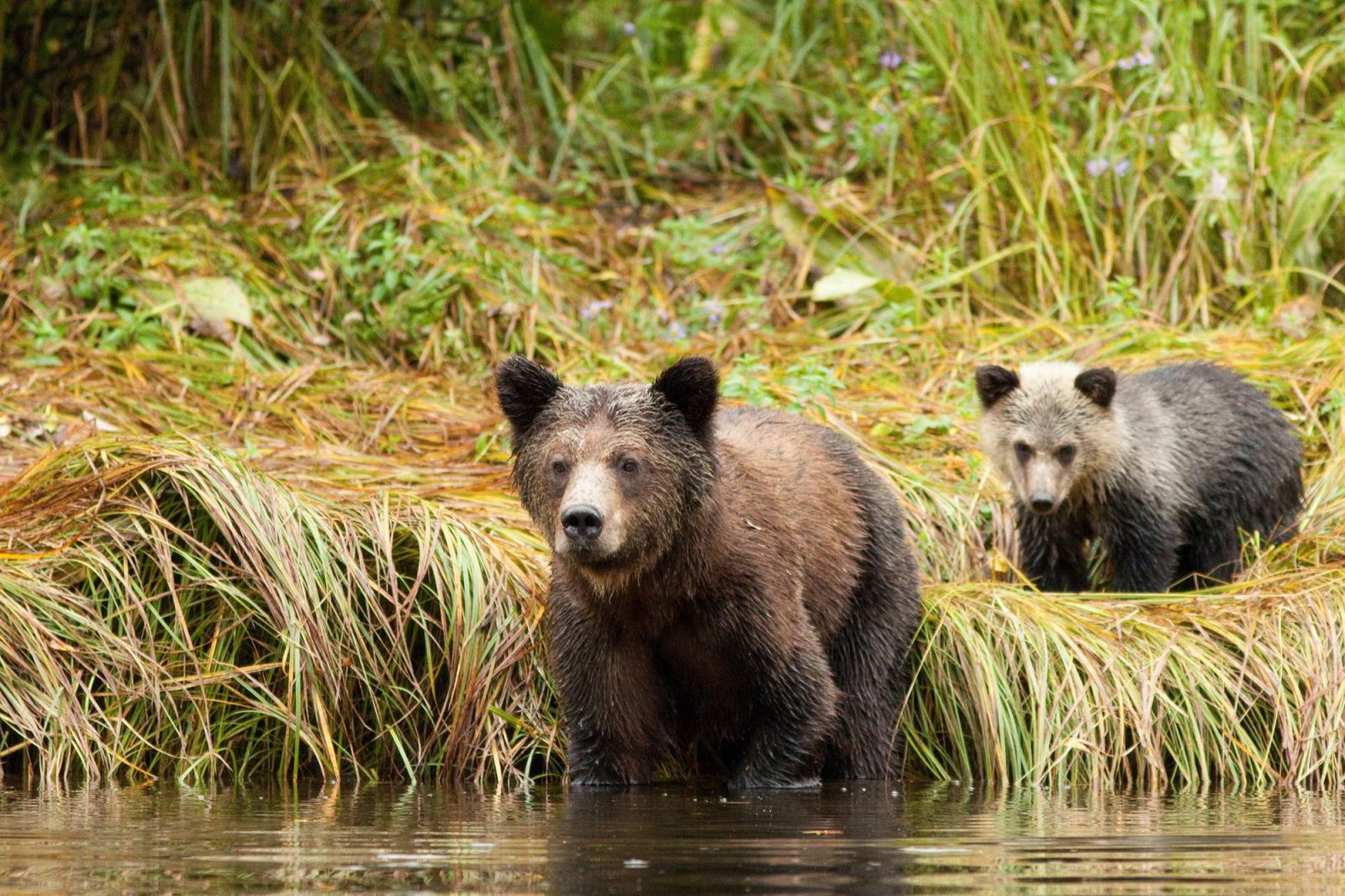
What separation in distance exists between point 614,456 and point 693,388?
14.5 inches

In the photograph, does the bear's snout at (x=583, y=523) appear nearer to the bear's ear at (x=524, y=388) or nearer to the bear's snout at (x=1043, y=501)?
the bear's ear at (x=524, y=388)

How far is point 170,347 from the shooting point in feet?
32.7

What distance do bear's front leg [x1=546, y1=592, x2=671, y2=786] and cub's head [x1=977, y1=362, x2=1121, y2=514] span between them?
2.42 metres

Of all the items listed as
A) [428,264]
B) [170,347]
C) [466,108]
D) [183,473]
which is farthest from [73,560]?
[466,108]

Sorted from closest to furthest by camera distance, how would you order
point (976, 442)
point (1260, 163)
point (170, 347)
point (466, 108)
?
point (976, 442) < point (170, 347) < point (1260, 163) < point (466, 108)

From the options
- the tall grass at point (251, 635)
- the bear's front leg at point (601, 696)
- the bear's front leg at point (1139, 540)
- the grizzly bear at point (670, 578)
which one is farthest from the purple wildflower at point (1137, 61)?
the bear's front leg at point (601, 696)

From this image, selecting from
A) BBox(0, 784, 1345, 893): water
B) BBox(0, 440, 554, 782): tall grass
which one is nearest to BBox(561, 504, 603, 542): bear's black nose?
BBox(0, 784, 1345, 893): water

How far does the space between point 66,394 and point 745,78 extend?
19.0 ft

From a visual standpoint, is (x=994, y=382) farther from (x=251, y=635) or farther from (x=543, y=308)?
(x=251, y=635)

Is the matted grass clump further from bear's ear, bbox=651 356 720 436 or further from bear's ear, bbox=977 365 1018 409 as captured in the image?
bear's ear, bbox=977 365 1018 409

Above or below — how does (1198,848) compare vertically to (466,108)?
below

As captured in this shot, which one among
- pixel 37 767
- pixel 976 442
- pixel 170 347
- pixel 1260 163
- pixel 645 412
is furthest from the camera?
pixel 1260 163

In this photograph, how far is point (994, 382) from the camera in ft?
28.0

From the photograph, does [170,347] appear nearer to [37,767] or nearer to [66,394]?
[66,394]
